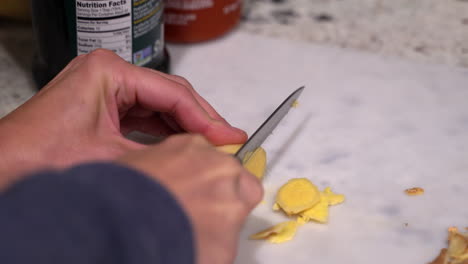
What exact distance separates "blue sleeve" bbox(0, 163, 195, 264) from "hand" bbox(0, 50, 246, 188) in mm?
161

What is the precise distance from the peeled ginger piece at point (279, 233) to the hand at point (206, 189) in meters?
0.15

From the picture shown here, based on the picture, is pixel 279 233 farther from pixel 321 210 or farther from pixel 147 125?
pixel 147 125

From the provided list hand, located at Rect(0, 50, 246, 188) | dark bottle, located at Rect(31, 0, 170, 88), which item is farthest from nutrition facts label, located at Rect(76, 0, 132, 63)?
hand, located at Rect(0, 50, 246, 188)

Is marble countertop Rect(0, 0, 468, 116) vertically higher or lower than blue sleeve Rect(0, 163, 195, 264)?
lower

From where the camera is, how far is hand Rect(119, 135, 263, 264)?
0.45 meters

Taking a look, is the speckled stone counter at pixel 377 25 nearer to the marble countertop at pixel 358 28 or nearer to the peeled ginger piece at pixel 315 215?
the marble countertop at pixel 358 28

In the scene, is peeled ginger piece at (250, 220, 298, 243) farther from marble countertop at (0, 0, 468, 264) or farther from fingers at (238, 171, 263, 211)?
fingers at (238, 171, 263, 211)

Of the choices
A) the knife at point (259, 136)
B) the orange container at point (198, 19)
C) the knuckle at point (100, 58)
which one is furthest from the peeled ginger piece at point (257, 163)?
the orange container at point (198, 19)

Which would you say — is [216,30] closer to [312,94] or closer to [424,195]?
[312,94]

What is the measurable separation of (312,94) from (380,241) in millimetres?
265

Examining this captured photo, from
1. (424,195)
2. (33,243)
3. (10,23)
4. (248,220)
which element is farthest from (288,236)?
(10,23)

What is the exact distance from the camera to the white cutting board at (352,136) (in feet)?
2.06

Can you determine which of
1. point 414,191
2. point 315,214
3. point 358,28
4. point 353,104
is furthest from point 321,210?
point 358,28

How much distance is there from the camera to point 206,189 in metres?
0.46
